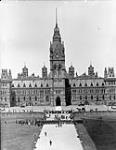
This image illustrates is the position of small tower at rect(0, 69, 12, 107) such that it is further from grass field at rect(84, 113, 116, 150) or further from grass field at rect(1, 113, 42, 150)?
grass field at rect(84, 113, 116, 150)

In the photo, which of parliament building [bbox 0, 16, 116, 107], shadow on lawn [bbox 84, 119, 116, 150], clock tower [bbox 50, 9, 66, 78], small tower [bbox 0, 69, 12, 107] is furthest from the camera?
parliament building [bbox 0, 16, 116, 107]

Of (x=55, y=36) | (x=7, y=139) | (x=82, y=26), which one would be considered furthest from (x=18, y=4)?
(x=55, y=36)

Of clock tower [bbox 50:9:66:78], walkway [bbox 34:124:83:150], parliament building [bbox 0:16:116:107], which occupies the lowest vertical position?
walkway [bbox 34:124:83:150]

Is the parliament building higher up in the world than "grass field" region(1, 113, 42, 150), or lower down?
higher up

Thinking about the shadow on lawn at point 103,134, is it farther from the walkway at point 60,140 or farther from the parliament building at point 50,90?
the parliament building at point 50,90

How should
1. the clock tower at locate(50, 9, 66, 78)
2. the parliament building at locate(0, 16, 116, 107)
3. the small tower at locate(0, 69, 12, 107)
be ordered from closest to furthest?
the clock tower at locate(50, 9, 66, 78), the small tower at locate(0, 69, 12, 107), the parliament building at locate(0, 16, 116, 107)

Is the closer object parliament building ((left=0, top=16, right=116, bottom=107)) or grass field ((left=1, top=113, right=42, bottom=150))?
grass field ((left=1, top=113, right=42, bottom=150))

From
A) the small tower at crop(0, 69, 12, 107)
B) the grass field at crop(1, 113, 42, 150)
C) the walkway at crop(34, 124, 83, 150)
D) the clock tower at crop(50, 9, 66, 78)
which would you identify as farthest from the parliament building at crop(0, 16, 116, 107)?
the walkway at crop(34, 124, 83, 150)

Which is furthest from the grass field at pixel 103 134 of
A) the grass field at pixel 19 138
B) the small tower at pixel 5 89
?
the small tower at pixel 5 89

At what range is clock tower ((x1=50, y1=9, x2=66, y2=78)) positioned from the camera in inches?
3467

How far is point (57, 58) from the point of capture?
8888cm

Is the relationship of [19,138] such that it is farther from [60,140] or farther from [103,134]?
[103,134]

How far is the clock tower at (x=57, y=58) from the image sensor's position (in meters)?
88.1

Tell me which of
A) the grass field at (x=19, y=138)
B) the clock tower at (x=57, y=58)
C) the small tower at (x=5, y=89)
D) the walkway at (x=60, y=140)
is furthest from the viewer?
the small tower at (x=5, y=89)
